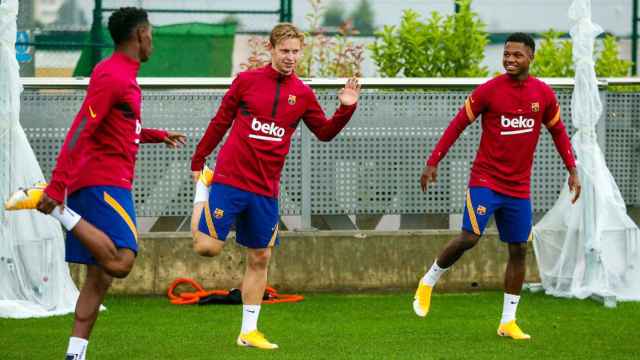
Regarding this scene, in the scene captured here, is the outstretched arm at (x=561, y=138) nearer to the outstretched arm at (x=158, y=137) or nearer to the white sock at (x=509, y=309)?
the white sock at (x=509, y=309)

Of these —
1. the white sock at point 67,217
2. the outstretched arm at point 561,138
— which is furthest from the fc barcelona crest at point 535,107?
the white sock at point 67,217

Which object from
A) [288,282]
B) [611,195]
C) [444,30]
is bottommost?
[288,282]

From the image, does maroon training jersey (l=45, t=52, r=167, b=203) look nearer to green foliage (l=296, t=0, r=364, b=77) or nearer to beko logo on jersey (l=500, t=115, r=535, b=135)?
beko logo on jersey (l=500, t=115, r=535, b=135)

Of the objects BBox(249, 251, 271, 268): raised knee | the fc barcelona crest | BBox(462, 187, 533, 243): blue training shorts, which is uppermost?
the fc barcelona crest

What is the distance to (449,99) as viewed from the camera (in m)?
12.9

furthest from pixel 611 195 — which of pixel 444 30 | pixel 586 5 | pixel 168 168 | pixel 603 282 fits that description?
pixel 168 168

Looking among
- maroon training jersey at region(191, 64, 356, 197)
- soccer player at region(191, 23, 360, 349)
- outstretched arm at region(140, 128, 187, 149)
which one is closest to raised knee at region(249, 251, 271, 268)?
soccer player at region(191, 23, 360, 349)

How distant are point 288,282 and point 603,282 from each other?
106 inches

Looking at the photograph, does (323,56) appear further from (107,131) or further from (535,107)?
(107,131)

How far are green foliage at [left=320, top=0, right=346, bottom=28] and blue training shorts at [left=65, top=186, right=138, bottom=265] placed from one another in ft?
29.6

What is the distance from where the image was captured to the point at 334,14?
17.3 metres

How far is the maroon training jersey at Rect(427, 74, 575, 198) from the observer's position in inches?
399

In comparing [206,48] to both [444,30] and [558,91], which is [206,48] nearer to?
[444,30]

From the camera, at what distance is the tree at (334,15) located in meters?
16.8
